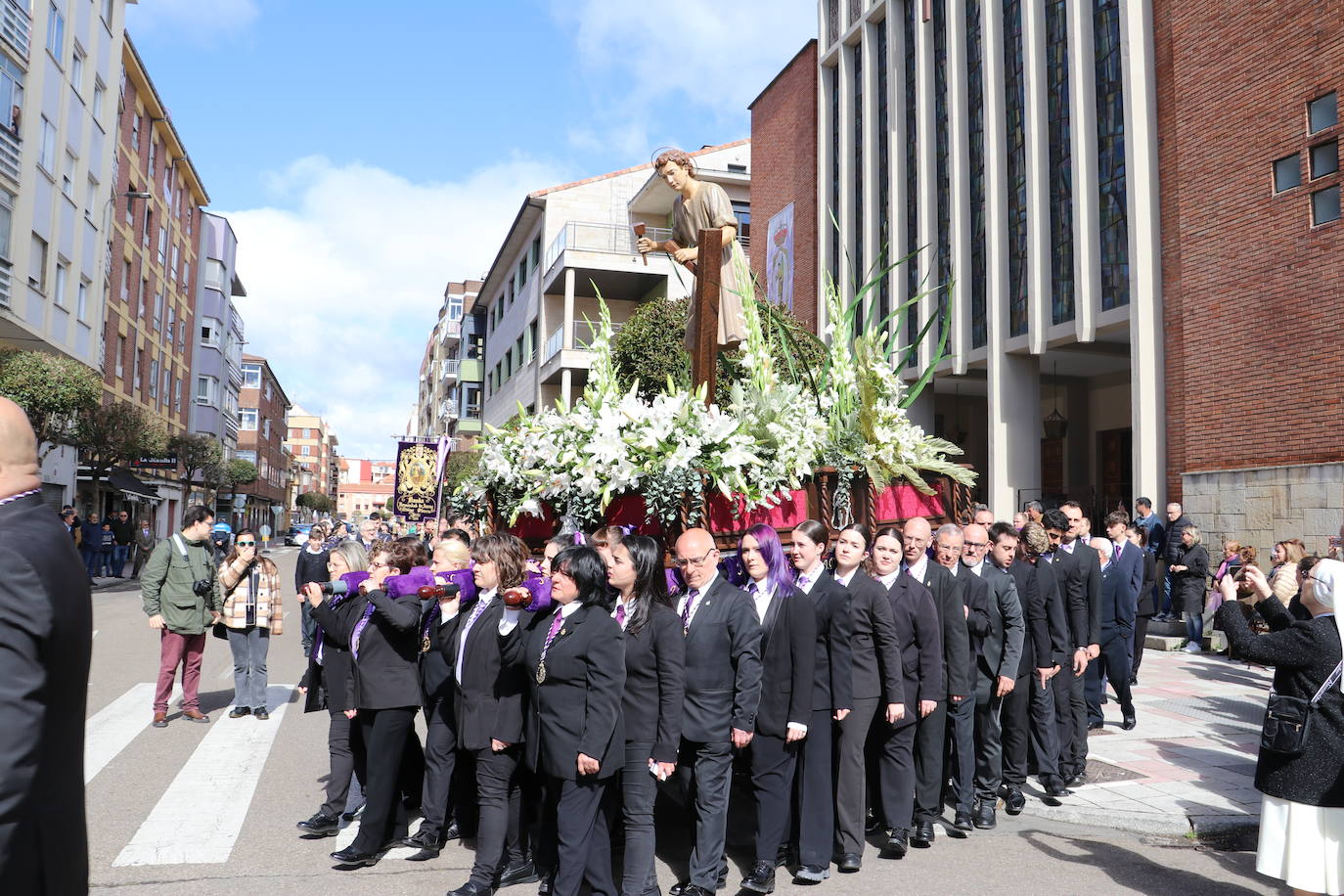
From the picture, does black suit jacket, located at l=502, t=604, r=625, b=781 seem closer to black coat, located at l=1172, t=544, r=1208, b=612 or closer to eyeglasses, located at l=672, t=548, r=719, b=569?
eyeglasses, located at l=672, t=548, r=719, b=569

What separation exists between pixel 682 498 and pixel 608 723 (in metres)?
1.64

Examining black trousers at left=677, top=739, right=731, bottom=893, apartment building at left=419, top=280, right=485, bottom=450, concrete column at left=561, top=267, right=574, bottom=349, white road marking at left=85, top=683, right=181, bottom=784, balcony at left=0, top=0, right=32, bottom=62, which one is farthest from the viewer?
apartment building at left=419, top=280, right=485, bottom=450

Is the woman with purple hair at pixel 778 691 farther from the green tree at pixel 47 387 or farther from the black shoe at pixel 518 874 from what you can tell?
the green tree at pixel 47 387

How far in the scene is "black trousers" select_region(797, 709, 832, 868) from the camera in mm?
5211

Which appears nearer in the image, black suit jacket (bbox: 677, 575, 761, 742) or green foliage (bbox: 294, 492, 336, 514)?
black suit jacket (bbox: 677, 575, 761, 742)

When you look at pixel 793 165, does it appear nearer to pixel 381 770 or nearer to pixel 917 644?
pixel 917 644

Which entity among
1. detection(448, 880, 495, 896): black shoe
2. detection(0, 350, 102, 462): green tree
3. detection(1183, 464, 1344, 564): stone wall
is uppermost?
detection(0, 350, 102, 462): green tree

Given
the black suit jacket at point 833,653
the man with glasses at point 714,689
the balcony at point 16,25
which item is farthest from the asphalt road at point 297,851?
the balcony at point 16,25

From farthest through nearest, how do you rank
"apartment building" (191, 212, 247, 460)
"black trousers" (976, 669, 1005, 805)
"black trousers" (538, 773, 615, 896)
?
"apartment building" (191, 212, 247, 460)
"black trousers" (976, 669, 1005, 805)
"black trousers" (538, 773, 615, 896)

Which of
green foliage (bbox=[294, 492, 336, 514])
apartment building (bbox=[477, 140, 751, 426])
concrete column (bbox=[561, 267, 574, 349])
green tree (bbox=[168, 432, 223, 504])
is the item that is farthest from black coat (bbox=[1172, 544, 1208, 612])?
green foliage (bbox=[294, 492, 336, 514])

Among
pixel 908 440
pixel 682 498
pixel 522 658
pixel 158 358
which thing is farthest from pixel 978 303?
pixel 158 358

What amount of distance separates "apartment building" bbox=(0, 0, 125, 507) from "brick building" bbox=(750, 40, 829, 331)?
18.7 metres

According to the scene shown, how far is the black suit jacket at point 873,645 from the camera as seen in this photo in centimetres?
555

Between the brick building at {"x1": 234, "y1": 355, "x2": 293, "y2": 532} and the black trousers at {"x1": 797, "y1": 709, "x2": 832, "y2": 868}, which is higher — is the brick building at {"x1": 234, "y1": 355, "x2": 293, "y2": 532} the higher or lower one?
the higher one
